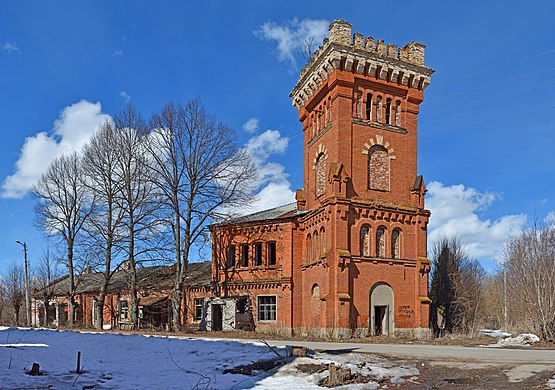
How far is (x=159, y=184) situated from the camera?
33500mm

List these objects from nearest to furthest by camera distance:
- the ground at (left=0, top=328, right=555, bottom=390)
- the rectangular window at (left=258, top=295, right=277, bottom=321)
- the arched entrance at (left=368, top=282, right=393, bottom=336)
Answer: the ground at (left=0, top=328, right=555, bottom=390) < the arched entrance at (left=368, top=282, right=393, bottom=336) < the rectangular window at (left=258, top=295, right=277, bottom=321)

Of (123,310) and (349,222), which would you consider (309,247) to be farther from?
(123,310)

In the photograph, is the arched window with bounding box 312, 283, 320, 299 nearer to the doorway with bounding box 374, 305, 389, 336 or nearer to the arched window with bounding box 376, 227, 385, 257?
the doorway with bounding box 374, 305, 389, 336

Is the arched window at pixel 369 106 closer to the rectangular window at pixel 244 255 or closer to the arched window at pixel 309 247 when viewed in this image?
the arched window at pixel 309 247

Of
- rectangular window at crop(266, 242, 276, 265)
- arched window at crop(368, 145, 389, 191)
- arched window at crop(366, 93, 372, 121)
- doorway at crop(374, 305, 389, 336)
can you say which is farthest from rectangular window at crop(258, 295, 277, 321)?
arched window at crop(366, 93, 372, 121)

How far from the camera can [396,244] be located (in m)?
30.7

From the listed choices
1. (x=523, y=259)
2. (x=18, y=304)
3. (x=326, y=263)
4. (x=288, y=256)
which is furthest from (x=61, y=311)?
(x=523, y=259)

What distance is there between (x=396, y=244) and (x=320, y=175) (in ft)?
20.5

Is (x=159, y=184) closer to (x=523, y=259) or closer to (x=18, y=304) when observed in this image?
(x=523, y=259)

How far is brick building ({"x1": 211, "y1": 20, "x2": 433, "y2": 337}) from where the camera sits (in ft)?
95.0

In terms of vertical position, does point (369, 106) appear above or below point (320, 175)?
above

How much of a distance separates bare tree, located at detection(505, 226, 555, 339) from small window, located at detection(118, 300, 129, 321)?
28148 mm

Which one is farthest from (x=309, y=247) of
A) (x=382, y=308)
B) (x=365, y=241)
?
(x=382, y=308)

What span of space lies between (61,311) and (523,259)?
39402 mm
